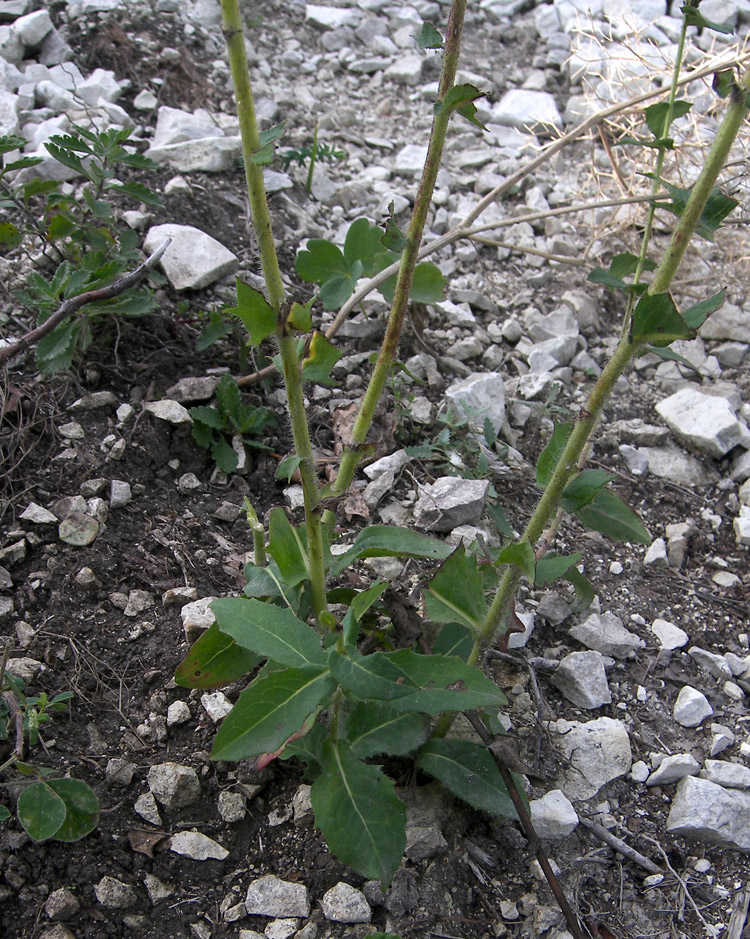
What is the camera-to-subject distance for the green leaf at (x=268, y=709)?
4.44 feet

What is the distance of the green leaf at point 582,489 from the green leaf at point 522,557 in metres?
0.15

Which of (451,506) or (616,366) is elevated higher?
(616,366)

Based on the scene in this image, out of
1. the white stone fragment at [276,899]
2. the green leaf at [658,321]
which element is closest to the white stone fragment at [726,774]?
the white stone fragment at [276,899]

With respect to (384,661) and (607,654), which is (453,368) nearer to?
(607,654)

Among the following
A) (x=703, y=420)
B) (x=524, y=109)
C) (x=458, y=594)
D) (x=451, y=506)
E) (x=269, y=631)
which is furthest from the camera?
(x=524, y=109)

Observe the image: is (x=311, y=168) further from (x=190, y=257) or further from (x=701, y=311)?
(x=701, y=311)

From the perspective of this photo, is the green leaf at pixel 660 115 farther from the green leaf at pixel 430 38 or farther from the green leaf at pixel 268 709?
the green leaf at pixel 268 709

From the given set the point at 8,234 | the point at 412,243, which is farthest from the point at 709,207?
the point at 8,234

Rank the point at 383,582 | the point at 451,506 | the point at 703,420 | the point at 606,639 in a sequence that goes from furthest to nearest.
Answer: the point at 703,420, the point at 451,506, the point at 606,639, the point at 383,582

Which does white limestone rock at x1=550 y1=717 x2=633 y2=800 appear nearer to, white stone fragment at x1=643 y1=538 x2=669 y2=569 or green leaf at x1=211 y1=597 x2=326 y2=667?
white stone fragment at x1=643 y1=538 x2=669 y2=569

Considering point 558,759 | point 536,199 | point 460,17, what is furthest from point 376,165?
point 558,759

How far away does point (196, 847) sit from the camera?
1.66 meters

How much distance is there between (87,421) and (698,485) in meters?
2.11

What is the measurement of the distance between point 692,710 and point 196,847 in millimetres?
1285
